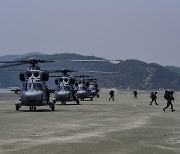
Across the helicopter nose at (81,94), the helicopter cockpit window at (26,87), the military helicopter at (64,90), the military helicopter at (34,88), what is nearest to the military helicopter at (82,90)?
the helicopter nose at (81,94)

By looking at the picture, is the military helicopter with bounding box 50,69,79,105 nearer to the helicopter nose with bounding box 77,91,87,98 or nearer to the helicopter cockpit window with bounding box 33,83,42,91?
the helicopter cockpit window with bounding box 33,83,42,91

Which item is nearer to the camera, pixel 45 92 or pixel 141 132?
pixel 141 132

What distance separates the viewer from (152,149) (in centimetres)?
1356

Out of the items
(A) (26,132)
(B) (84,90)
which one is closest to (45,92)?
(A) (26,132)

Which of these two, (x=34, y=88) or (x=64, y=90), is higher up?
(x=34, y=88)

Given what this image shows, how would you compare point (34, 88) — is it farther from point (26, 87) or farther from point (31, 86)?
point (26, 87)

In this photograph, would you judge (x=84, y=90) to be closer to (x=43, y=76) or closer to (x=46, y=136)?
(x=43, y=76)

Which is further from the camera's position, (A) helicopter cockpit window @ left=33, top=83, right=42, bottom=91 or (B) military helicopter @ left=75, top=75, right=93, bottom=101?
(B) military helicopter @ left=75, top=75, right=93, bottom=101

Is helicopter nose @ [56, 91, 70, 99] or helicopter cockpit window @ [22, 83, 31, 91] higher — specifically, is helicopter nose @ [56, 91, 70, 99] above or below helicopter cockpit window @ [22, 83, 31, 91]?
below

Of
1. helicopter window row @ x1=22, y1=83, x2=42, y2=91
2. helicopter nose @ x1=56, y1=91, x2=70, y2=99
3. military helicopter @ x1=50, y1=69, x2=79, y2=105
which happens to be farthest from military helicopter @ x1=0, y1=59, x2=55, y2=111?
military helicopter @ x1=50, y1=69, x2=79, y2=105

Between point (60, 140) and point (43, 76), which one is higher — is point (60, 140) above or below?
below

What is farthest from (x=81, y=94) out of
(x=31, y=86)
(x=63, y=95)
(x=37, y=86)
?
(x=31, y=86)

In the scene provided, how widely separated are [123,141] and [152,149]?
2.19 meters

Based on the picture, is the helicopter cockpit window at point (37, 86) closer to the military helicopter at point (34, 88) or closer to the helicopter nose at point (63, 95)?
the military helicopter at point (34, 88)
